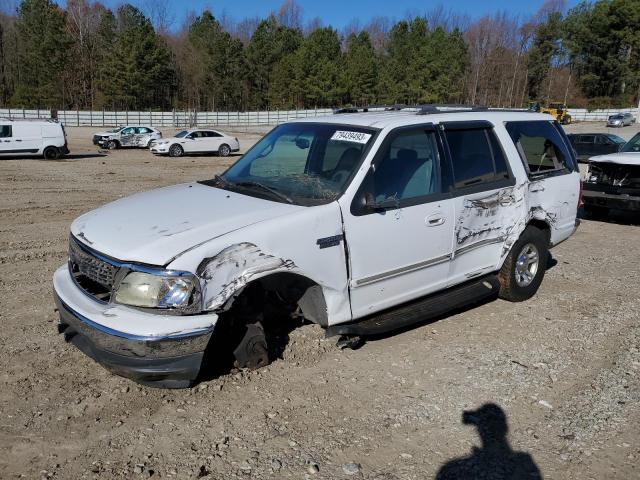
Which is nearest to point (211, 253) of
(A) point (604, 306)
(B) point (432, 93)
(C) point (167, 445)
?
(C) point (167, 445)

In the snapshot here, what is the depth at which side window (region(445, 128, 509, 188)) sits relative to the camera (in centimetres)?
479

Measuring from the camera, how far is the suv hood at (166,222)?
3389 mm

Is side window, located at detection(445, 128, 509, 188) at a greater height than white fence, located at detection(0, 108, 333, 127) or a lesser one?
greater

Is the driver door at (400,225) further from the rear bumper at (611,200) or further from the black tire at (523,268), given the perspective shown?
the rear bumper at (611,200)

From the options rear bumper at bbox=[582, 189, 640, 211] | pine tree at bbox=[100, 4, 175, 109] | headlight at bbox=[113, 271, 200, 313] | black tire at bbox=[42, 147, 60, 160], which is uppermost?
pine tree at bbox=[100, 4, 175, 109]

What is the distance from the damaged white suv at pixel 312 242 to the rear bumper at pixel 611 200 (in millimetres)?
5112

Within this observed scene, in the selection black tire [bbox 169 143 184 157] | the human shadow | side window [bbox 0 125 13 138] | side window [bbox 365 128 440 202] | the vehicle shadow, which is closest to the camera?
the human shadow

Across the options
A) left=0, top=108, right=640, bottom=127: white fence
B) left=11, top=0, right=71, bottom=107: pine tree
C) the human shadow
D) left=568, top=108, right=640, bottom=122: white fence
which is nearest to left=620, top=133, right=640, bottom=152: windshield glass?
the human shadow

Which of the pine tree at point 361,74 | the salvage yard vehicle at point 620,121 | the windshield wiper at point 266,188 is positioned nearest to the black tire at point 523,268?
the windshield wiper at point 266,188

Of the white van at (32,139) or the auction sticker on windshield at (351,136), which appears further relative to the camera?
the white van at (32,139)

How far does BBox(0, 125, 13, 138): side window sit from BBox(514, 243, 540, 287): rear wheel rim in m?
22.9

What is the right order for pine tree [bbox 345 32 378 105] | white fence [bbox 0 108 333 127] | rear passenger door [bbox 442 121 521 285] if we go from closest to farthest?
rear passenger door [bbox 442 121 521 285] < white fence [bbox 0 108 333 127] < pine tree [bbox 345 32 378 105]

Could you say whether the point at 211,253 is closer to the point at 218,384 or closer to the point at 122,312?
the point at 122,312

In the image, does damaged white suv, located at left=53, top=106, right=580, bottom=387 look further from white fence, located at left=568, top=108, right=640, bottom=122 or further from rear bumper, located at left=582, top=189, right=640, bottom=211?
white fence, located at left=568, top=108, right=640, bottom=122
